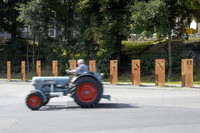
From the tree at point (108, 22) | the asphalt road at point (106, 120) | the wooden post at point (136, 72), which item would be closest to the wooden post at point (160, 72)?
the wooden post at point (136, 72)

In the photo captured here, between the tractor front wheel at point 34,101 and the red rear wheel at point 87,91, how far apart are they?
1.34m

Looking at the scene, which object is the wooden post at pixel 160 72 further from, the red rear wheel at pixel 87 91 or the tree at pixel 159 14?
the red rear wheel at pixel 87 91

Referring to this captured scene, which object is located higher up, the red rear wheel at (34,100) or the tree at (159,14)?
the tree at (159,14)

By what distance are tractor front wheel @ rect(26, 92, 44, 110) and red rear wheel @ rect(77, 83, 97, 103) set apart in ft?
4.40

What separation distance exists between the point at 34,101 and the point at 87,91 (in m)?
1.86

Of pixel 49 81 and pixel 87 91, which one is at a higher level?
pixel 49 81

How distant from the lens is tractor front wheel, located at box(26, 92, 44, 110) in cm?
934

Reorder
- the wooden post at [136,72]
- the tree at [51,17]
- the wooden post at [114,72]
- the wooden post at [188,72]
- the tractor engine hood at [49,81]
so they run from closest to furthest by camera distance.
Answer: the tractor engine hood at [49,81], the wooden post at [188,72], the wooden post at [136,72], the wooden post at [114,72], the tree at [51,17]

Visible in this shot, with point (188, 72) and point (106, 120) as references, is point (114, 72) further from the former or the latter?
point (106, 120)

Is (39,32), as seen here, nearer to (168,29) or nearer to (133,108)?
(168,29)

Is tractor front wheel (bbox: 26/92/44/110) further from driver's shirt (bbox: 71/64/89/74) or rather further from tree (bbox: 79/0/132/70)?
tree (bbox: 79/0/132/70)

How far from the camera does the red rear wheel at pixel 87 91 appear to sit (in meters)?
9.39

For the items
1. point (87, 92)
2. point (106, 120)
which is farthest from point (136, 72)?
point (106, 120)

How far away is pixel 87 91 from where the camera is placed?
9.38 meters
